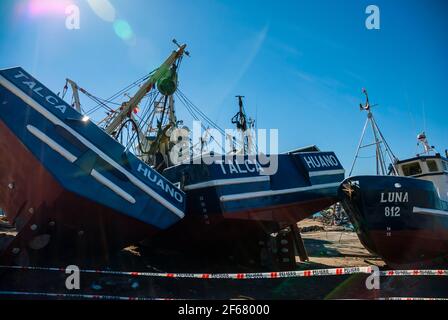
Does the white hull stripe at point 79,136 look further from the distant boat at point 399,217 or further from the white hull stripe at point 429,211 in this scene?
the white hull stripe at point 429,211

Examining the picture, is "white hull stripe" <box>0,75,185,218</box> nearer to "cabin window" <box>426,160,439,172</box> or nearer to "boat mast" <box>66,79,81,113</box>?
"cabin window" <box>426,160,439,172</box>

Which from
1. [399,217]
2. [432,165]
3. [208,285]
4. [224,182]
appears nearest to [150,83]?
[224,182]

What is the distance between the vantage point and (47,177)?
548 cm

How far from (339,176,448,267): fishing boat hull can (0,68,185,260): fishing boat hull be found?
17.7 feet

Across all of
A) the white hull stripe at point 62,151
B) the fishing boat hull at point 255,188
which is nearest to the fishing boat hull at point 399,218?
the fishing boat hull at point 255,188

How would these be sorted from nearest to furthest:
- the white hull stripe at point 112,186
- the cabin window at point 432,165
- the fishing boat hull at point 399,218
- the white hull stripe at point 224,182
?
1. the white hull stripe at point 112,186
2. the white hull stripe at point 224,182
3. the fishing boat hull at point 399,218
4. the cabin window at point 432,165

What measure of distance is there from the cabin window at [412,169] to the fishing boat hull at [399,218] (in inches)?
142

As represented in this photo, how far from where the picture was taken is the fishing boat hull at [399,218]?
25.5 feet

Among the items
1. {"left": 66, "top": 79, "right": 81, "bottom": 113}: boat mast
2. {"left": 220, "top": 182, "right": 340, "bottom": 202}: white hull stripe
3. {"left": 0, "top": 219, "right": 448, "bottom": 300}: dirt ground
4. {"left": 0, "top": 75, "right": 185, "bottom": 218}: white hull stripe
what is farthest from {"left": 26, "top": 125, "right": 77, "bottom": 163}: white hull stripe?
{"left": 66, "top": 79, "right": 81, "bottom": 113}: boat mast

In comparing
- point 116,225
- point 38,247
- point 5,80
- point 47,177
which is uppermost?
point 5,80
